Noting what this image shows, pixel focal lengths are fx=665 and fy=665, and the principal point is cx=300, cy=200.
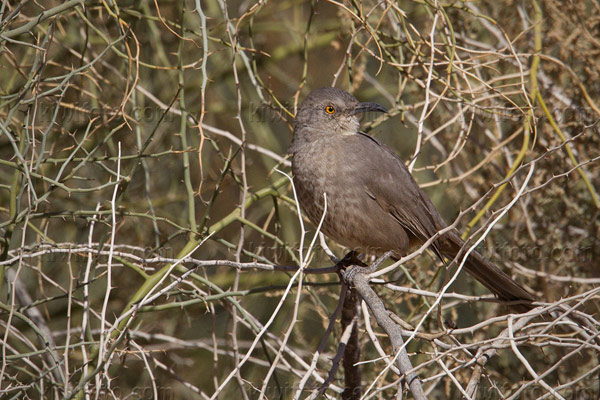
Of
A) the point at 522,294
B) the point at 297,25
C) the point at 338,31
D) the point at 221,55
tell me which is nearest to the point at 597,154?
the point at 522,294

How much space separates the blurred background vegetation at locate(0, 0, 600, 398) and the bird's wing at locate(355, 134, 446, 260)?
144 mm

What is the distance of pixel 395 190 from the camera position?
12.2 ft

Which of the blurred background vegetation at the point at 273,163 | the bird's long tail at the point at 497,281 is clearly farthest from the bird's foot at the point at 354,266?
the bird's long tail at the point at 497,281

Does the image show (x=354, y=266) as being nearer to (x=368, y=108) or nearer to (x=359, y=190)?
(x=359, y=190)

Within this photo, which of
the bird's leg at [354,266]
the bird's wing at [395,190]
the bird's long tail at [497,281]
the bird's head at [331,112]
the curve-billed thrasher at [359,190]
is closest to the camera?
the bird's leg at [354,266]

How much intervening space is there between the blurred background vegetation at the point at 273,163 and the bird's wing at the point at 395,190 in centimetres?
14

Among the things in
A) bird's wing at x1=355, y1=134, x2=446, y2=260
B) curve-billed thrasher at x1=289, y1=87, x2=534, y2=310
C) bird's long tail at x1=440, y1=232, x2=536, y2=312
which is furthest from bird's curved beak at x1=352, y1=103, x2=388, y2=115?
bird's long tail at x1=440, y1=232, x2=536, y2=312

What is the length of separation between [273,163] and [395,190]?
61.8 inches

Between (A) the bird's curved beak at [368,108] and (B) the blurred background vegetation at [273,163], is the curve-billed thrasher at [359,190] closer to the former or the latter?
(A) the bird's curved beak at [368,108]

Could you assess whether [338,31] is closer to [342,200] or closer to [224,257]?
[342,200]

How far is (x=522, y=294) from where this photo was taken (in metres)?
3.31

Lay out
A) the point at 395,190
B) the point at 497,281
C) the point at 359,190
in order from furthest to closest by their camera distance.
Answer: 1. the point at 395,190
2. the point at 359,190
3. the point at 497,281

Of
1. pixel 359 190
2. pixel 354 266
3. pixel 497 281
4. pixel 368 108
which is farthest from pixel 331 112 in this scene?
pixel 497 281

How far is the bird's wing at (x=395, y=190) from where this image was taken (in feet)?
12.0
